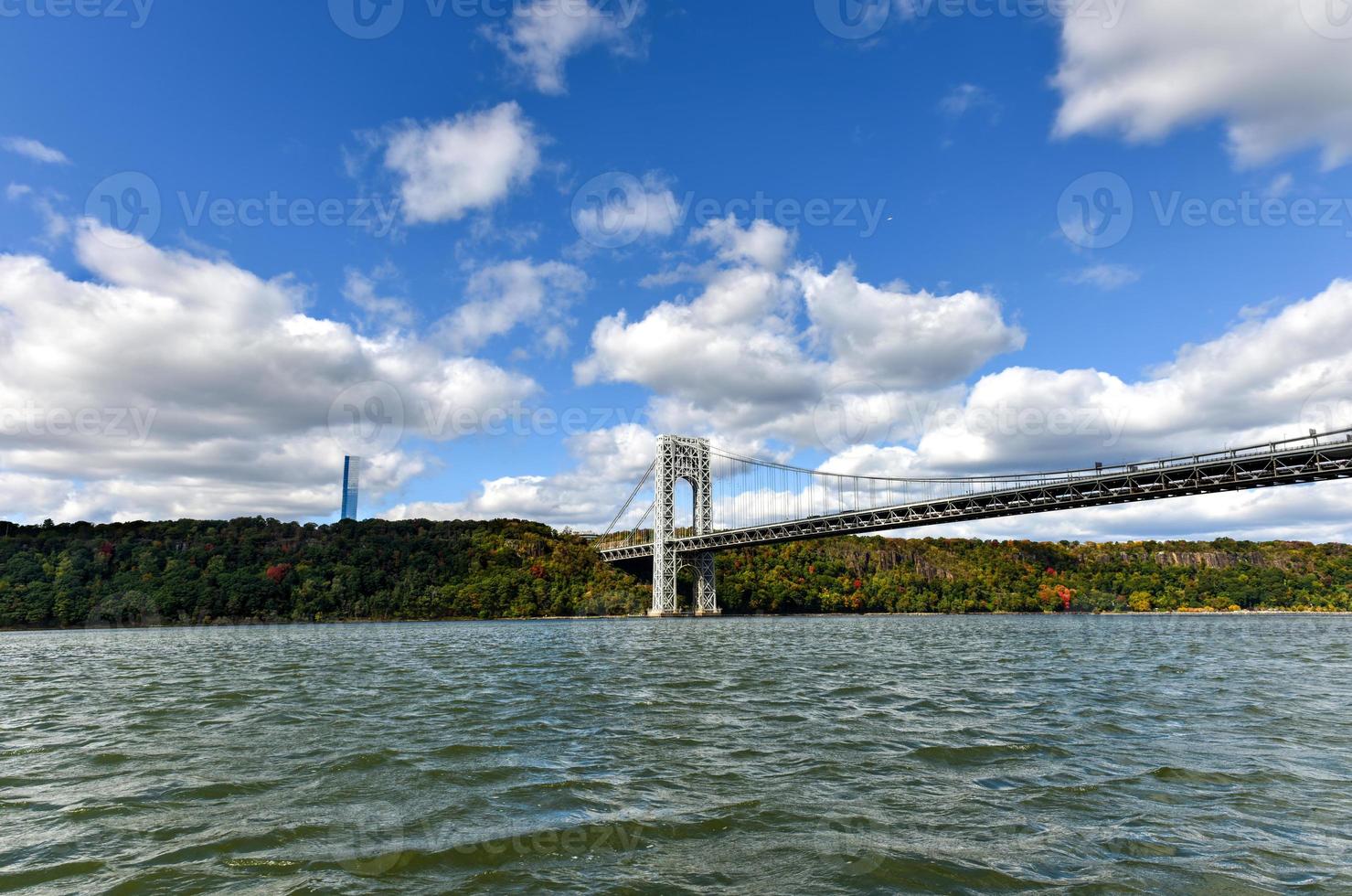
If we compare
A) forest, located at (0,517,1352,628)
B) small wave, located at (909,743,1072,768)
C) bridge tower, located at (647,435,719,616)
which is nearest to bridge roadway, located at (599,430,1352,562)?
bridge tower, located at (647,435,719,616)

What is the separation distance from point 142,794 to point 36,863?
230 cm

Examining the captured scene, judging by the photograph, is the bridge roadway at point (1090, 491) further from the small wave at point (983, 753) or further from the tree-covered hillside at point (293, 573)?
the small wave at point (983, 753)

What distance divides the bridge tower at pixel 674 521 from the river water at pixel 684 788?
7138 centimetres

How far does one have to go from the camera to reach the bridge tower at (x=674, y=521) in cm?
8806

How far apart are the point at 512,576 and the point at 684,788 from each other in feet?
308

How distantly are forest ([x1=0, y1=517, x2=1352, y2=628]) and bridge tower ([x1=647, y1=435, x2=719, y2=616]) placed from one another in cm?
969

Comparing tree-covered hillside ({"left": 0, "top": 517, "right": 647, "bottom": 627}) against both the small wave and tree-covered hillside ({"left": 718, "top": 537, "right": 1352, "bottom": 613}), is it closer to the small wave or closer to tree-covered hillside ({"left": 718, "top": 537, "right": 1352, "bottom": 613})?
tree-covered hillside ({"left": 718, "top": 537, "right": 1352, "bottom": 613})

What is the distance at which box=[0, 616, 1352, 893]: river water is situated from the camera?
5512mm

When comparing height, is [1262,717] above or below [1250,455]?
below

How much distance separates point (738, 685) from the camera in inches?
679

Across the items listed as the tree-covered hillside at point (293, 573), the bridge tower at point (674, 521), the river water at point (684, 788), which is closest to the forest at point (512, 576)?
the tree-covered hillside at point (293, 573)

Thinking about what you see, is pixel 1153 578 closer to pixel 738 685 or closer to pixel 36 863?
pixel 738 685

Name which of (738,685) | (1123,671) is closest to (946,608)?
(1123,671)

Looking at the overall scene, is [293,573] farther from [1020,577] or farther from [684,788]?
[1020,577]
